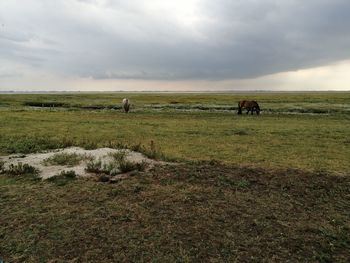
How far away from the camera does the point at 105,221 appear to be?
6680mm

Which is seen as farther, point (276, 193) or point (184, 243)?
point (276, 193)

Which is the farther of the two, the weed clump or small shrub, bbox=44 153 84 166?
small shrub, bbox=44 153 84 166

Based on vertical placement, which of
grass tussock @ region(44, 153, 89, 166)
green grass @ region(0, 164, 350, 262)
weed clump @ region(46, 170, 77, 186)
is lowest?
green grass @ region(0, 164, 350, 262)

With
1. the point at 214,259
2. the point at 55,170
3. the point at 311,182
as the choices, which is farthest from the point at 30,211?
the point at 311,182

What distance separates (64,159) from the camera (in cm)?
1114

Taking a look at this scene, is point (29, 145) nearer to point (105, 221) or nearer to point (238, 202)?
point (105, 221)

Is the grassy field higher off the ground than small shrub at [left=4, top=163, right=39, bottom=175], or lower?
lower

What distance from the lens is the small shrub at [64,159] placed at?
1089cm

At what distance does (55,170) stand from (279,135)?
14.2m

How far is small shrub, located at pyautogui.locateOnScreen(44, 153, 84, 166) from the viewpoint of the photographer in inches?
429

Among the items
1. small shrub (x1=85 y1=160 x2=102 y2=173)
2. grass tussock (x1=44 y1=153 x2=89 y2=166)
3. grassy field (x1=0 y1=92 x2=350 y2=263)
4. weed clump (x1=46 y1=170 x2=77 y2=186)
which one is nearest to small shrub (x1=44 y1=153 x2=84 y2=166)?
grass tussock (x1=44 y1=153 x2=89 y2=166)

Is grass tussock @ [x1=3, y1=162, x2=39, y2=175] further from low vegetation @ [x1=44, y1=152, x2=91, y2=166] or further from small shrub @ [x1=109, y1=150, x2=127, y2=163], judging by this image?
small shrub @ [x1=109, y1=150, x2=127, y2=163]

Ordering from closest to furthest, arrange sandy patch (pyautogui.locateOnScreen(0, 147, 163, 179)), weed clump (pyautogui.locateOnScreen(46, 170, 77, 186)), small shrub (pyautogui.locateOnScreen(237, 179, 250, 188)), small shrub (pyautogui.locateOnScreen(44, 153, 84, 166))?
small shrub (pyautogui.locateOnScreen(237, 179, 250, 188)) < weed clump (pyautogui.locateOnScreen(46, 170, 77, 186)) < sandy patch (pyautogui.locateOnScreen(0, 147, 163, 179)) < small shrub (pyautogui.locateOnScreen(44, 153, 84, 166))

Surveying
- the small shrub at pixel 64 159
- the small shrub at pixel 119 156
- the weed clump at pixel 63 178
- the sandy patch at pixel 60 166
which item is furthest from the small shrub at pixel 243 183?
the small shrub at pixel 64 159
